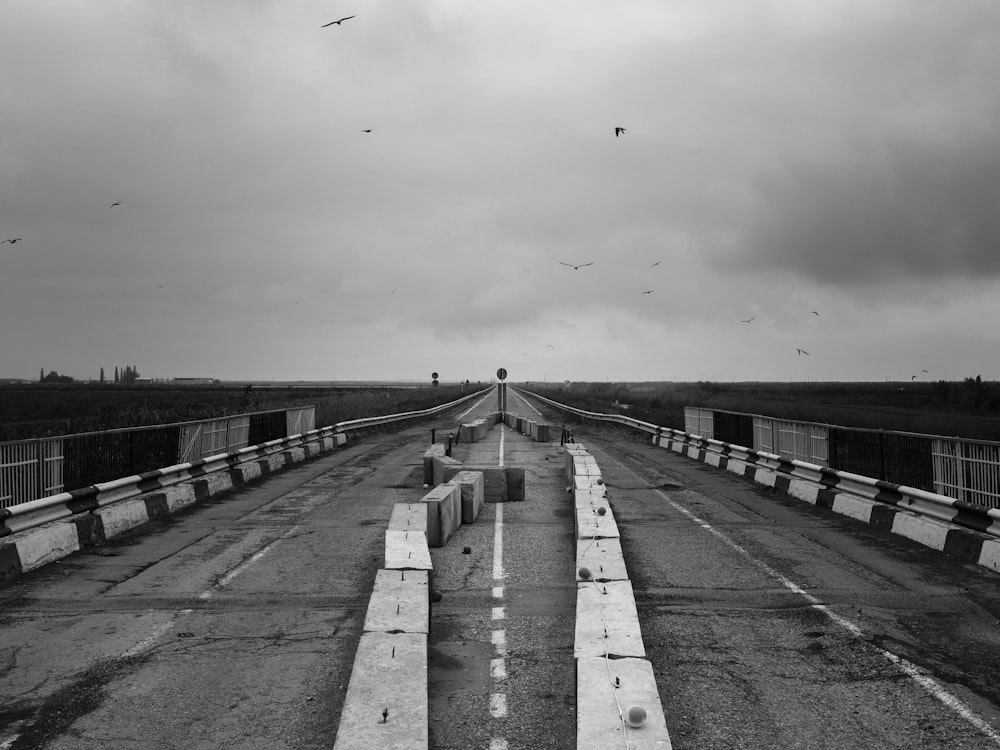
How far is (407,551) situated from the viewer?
872 centimetres

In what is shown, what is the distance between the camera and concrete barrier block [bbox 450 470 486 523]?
509 inches

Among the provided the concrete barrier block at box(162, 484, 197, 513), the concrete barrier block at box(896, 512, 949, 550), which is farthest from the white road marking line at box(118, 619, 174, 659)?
the concrete barrier block at box(896, 512, 949, 550)

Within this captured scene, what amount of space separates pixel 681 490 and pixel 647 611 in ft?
32.1

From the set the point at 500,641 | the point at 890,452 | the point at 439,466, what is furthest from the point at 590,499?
the point at 890,452

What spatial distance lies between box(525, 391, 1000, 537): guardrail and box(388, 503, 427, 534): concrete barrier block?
701 centimetres

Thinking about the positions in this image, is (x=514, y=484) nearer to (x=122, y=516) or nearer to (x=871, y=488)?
(x=871, y=488)

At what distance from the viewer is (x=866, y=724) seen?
16.6 feet

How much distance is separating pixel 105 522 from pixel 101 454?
8.09 feet

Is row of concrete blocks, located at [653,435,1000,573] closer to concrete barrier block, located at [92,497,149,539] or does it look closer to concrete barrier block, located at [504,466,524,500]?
concrete barrier block, located at [504,466,524,500]

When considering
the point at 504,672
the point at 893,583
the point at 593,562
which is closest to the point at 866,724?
the point at 504,672

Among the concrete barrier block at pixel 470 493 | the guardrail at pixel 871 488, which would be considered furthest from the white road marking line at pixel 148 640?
the guardrail at pixel 871 488

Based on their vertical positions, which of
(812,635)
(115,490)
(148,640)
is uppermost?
(115,490)

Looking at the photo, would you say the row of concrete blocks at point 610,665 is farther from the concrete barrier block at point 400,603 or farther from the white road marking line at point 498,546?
the concrete barrier block at point 400,603

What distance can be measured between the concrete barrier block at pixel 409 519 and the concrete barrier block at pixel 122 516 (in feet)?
14.4
